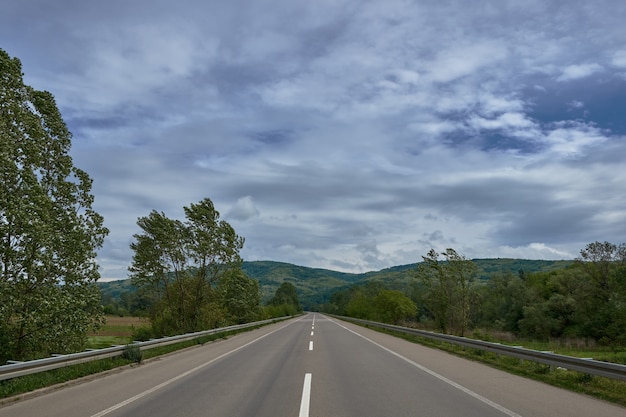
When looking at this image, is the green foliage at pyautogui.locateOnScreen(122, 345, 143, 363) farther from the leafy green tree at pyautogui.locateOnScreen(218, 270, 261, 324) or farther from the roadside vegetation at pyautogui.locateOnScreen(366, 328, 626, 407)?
the leafy green tree at pyautogui.locateOnScreen(218, 270, 261, 324)

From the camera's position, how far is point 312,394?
27.9 ft

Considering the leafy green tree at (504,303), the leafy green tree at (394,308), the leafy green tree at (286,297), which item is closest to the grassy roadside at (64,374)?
the leafy green tree at (394,308)

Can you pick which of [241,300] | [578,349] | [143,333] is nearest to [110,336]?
[241,300]

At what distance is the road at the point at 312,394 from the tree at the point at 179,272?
22.3m

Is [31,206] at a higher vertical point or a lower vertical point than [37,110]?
lower

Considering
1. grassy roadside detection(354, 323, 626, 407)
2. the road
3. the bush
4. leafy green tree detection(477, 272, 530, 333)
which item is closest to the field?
the bush

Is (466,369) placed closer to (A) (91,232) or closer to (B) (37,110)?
(A) (91,232)

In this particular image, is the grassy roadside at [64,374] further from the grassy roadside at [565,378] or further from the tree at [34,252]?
the grassy roadside at [565,378]

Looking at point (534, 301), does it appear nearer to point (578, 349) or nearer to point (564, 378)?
point (578, 349)

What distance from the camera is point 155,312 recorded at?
37156 mm

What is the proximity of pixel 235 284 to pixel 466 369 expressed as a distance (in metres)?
53.7

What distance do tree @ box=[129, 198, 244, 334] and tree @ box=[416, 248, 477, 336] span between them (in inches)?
688

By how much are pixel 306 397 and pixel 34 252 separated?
12273mm

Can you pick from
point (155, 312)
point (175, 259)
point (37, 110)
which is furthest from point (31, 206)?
point (155, 312)
